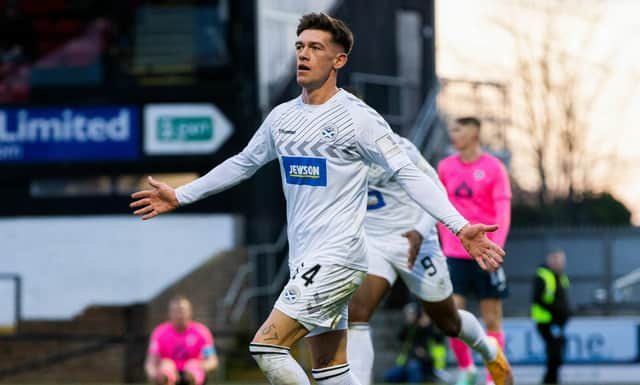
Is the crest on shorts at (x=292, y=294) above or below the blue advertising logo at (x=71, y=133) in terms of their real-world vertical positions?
below

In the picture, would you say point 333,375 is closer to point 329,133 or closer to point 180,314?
point 329,133

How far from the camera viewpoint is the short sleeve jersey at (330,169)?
24.0ft

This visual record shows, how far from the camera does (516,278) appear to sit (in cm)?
2666

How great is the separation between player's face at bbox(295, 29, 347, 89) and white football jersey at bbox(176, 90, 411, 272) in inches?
5.7

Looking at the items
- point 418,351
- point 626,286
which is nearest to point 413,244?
point 418,351

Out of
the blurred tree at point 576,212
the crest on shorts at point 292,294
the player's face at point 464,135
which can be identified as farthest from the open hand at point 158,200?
the blurred tree at point 576,212

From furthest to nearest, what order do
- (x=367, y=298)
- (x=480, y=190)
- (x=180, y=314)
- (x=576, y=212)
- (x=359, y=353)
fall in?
(x=576, y=212) < (x=180, y=314) < (x=480, y=190) < (x=367, y=298) < (x=359, y=353)

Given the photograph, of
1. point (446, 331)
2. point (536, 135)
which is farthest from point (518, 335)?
point (536, 135)

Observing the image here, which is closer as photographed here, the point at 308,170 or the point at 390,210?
the point at 308,170

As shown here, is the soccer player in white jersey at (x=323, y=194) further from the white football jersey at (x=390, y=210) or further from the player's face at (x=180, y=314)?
the player's face at (x=180, y=314)

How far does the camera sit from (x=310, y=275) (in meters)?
7.27

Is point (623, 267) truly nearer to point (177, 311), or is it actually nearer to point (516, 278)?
point (516, 278)

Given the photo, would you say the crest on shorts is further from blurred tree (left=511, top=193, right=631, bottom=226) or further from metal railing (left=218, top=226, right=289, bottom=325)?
blurred tree (left=511, top=193, right=631, bottom=226)

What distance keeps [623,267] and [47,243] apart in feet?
34.8
